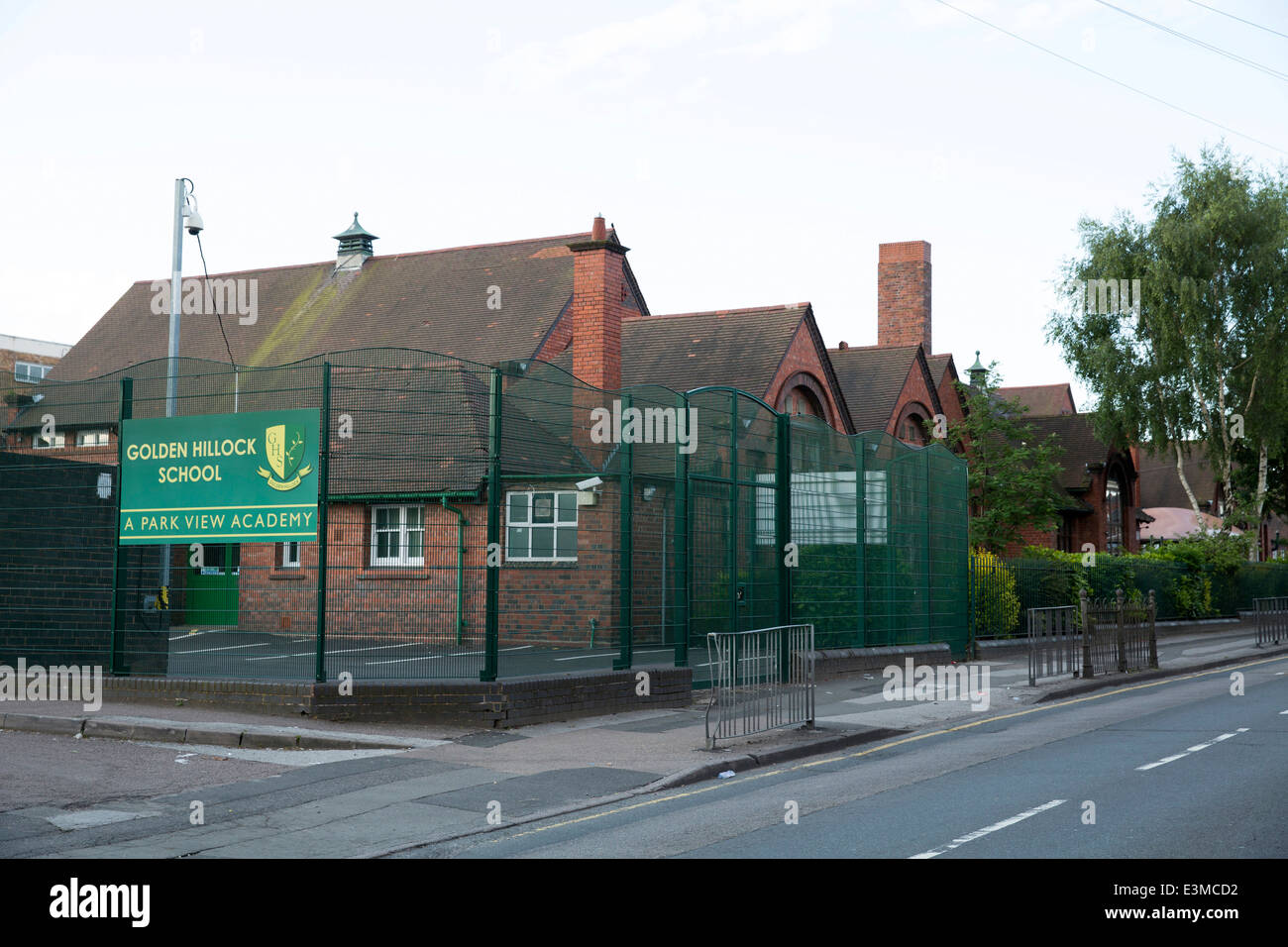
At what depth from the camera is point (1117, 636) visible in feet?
67.5

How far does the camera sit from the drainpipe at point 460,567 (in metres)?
12.7

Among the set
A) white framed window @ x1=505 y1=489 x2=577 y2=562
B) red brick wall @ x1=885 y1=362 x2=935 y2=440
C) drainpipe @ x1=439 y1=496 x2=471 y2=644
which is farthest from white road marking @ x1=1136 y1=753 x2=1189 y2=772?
red brick wall @ x1=885 y1=362 x2=935 y2=440

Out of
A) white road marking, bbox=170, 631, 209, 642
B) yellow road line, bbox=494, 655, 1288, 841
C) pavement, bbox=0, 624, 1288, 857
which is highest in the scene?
white road marking, bbox=170, 631, 209, 642

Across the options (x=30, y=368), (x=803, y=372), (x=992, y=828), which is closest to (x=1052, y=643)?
(x=992, y=828)

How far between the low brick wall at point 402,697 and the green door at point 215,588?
0.70 metres

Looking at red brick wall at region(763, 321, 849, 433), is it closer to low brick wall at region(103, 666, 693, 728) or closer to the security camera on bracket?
the security camera on bracket

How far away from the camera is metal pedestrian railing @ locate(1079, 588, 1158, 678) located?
1969 centimetres

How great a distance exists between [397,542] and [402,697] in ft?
5.32

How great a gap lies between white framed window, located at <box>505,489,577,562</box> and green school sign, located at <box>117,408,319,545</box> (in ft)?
6.98

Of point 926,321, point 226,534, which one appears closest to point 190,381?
point 226,534
